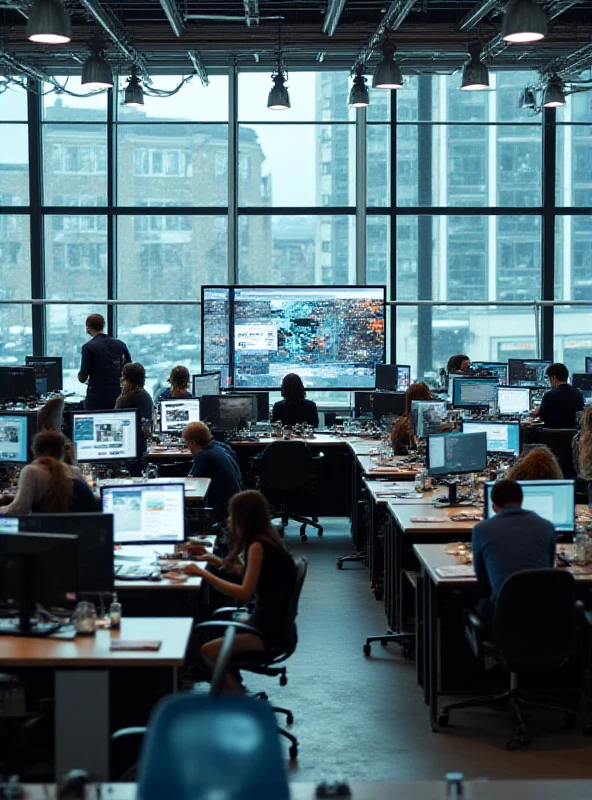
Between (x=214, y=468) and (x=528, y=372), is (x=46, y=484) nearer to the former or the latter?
(x=214, y=468)

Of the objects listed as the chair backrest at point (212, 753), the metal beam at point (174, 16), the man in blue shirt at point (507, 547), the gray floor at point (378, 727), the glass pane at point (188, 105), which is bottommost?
the gray floor at point (378, 727)

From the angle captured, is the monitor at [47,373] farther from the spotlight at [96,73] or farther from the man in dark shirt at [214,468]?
the man in dark shirt at [214,468]

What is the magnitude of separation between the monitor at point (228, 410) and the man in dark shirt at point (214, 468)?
10.8 ft

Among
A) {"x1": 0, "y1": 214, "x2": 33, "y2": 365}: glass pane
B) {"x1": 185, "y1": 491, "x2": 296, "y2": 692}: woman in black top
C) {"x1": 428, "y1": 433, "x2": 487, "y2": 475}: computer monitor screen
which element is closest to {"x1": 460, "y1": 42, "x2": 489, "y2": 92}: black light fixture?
{"x1": 428, "y1": 433, "x2": 487, "y2": 475}: computer monitor screen

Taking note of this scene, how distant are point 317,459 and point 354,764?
5.87 m

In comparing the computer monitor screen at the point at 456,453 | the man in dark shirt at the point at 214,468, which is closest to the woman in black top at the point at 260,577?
the man in dark shirt at the point at 214,468

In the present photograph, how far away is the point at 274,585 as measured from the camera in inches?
230

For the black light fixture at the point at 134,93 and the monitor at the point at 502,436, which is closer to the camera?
the monitor at the point at 502,436

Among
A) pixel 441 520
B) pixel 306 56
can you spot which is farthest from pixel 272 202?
pixel 441 520

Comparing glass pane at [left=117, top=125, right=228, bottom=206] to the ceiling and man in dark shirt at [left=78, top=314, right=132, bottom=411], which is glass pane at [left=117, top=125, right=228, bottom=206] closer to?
the ceiling

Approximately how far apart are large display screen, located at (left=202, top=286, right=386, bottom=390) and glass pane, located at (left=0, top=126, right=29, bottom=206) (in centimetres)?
374

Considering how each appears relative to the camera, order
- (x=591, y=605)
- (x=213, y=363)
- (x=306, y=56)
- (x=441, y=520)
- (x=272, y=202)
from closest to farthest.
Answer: (x=591, y=605) → (x=441, y=520) → (x=213, y=363) → (x=306, y=56) → (x=272, y=202)

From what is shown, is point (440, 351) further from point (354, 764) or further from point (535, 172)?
point (354, 764)

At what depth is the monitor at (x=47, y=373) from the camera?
13.5m
